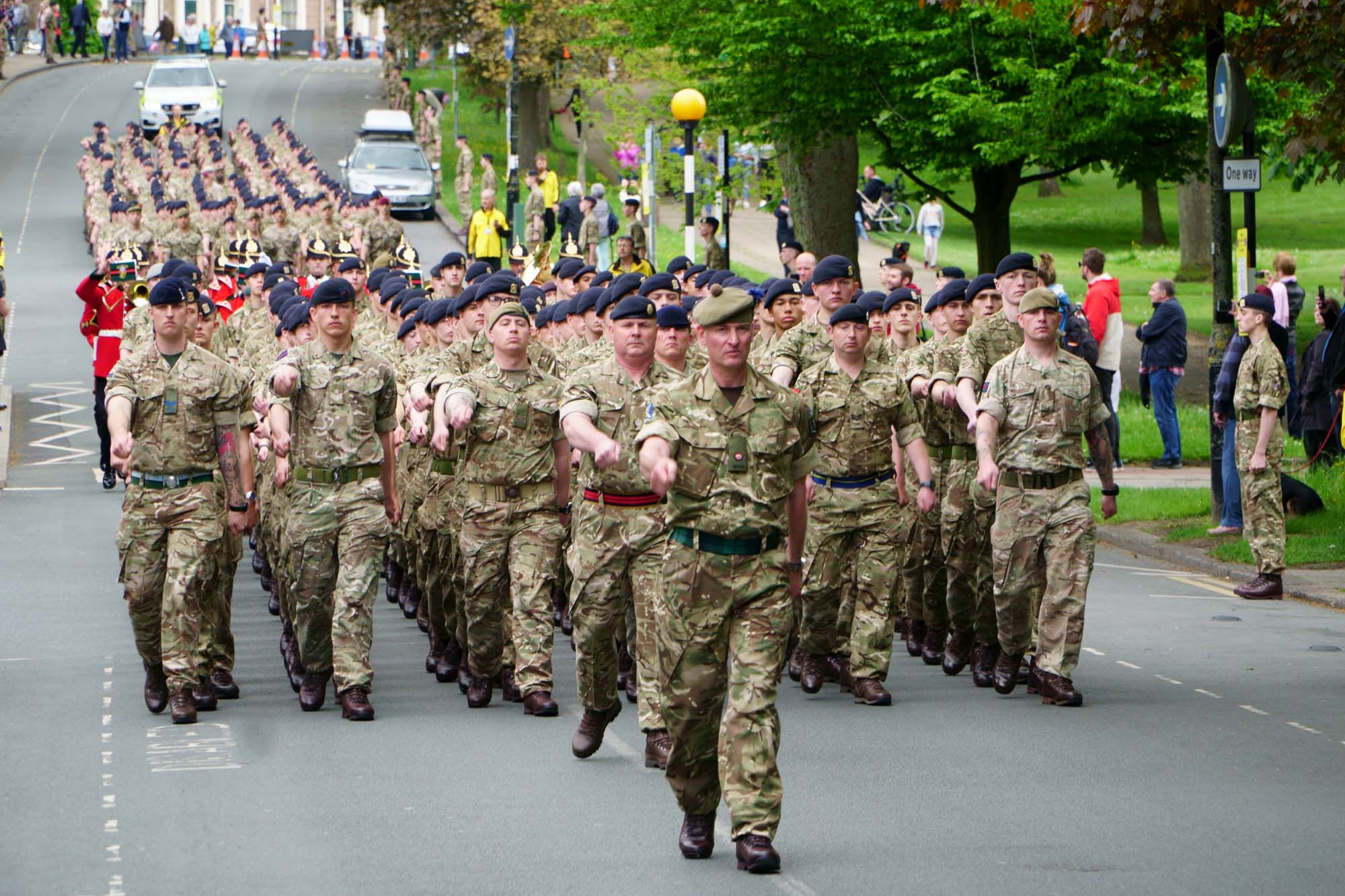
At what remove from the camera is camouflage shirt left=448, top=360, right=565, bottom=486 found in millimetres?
10688

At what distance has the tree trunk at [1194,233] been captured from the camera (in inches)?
1590

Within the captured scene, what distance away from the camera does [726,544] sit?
7648 millimetres

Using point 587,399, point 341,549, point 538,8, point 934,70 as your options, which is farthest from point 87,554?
point 538,8

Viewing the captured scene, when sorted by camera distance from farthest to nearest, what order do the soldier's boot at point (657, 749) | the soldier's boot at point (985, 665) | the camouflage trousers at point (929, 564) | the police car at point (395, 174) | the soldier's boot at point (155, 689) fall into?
the police car at point (395, 174), the camouflage trousers at point (929, 564), the soldier's boot at point (985, 665), the soldier's boot at point (155, 689), the soldier's boot at point (657, 749)

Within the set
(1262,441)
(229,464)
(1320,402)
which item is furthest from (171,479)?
(1320,402)

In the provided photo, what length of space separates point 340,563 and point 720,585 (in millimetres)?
3633

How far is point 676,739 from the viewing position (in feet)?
25.1

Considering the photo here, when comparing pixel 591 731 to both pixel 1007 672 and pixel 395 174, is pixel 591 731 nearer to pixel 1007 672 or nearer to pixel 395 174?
pixel 1007 672

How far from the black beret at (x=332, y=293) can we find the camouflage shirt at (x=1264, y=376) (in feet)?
22.2

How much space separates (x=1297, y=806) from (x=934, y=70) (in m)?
17.1

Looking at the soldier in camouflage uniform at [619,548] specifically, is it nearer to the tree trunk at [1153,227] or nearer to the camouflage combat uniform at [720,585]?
the camouflage combat uniform at [720,585]

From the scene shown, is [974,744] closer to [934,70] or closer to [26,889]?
[26,889]

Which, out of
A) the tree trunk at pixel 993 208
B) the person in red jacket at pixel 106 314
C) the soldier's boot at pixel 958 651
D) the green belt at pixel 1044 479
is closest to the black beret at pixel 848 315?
the green belt at pixel 1044 479

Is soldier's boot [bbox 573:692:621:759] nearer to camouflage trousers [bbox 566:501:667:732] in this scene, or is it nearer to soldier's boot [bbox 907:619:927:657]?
camouflage trousers [bbox 566:501:667:732]
